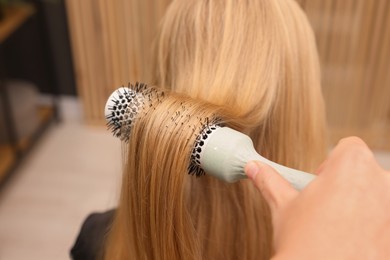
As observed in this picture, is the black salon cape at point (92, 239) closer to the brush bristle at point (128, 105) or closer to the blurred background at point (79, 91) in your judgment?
the brush bristle at point (128, 105)

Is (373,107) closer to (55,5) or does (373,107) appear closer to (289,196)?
A: (55,5)

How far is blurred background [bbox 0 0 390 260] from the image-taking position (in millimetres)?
1913

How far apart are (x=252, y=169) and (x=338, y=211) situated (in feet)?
0.37

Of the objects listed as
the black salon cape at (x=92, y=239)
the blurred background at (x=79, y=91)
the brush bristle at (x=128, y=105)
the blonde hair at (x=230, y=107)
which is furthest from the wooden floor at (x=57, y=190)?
the brush bristle at (x=128, y=105)

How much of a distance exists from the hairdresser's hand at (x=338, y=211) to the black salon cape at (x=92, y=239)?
61 cm

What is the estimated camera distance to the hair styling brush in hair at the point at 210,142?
564 mm

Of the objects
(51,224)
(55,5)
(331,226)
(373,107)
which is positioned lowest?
(51,224)

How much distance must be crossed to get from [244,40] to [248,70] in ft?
0.16

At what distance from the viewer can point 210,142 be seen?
0.58m

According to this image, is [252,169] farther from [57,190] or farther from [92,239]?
[57,190]

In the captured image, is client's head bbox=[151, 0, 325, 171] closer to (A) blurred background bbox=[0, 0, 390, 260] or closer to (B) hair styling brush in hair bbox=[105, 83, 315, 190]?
(B) hair styling brush in hair bbox=[105, 83, 315, 190]

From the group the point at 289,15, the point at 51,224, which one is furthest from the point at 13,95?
the point at 289,15

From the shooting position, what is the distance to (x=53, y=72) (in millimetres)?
2311

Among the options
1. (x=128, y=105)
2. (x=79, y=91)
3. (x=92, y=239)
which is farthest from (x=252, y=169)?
(x=79, y=91)
